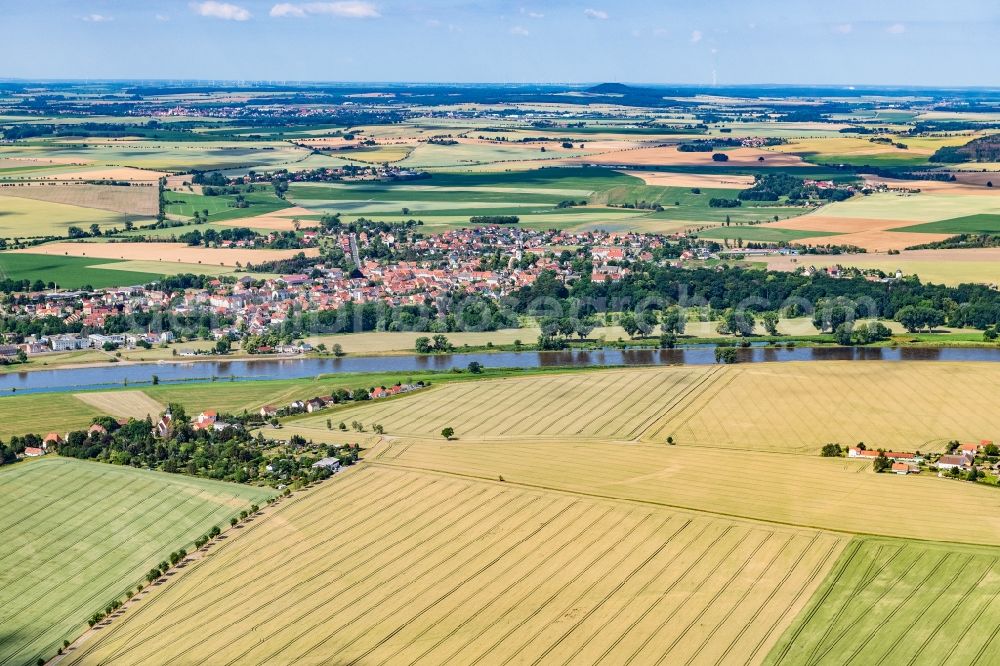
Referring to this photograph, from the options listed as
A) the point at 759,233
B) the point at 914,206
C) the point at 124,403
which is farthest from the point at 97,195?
the point at 914,206

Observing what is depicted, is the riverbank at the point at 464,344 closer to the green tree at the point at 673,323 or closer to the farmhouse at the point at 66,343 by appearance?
the green tree at the point at 673,323

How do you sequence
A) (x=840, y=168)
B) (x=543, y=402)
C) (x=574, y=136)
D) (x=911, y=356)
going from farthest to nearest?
(x=574, y=136)
(x=840, y=168)
(x=911, y=356)
(x=543, y=402)

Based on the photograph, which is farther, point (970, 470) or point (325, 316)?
point (325, 316)

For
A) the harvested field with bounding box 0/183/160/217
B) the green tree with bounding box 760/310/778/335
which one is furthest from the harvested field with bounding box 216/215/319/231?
the green tree with bounding box 760/310/778/335

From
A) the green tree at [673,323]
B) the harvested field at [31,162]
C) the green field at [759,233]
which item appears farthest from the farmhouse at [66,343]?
the harvested field at [31,162]

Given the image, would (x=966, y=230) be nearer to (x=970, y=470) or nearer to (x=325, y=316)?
(x=325, y=316)

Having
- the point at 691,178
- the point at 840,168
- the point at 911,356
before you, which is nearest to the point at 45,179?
the point at 691,178
